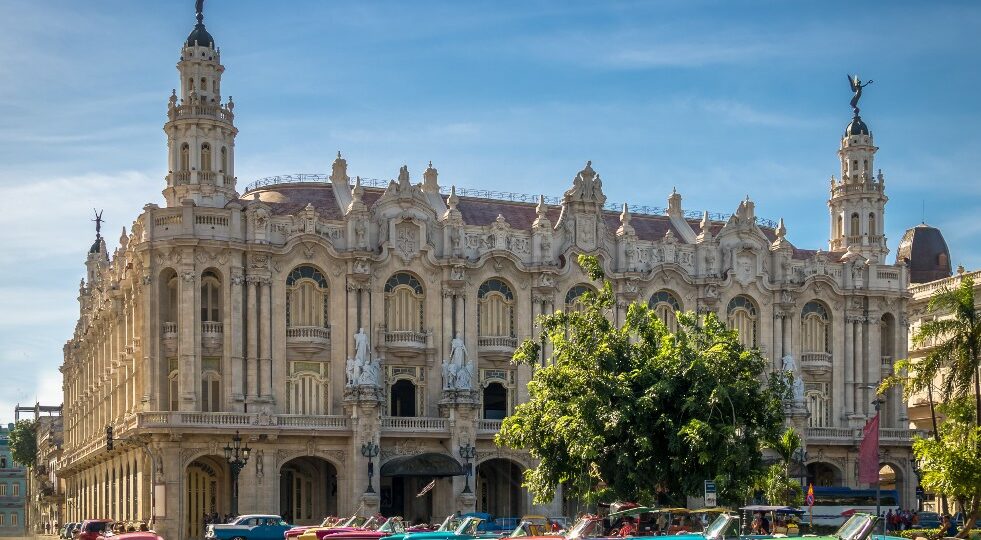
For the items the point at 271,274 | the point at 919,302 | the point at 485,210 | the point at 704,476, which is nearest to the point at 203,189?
the point at 271,274

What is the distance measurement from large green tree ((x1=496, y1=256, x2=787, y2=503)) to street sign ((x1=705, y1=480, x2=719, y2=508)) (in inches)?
24.8

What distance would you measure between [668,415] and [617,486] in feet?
10.2

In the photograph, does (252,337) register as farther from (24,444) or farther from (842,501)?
(24,444)

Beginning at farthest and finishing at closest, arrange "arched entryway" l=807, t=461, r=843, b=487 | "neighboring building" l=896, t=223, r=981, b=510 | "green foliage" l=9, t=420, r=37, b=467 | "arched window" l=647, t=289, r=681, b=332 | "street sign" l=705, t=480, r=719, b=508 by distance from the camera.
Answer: "green foliage" l=9, t=420, r=37, b=467 → "neighboring building" l=896, t=223, r=981, b=510 → "arched entryway" l=807, t=461, r=843, b=487 → "arched window" l=647, t=289, r=681, b=332 → "street sign" l=705, t=480, r=719, b=508

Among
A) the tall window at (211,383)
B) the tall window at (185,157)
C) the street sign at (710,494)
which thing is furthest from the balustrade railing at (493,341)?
the street sign at (710,494)

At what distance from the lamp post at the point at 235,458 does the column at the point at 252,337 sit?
373 centimetres

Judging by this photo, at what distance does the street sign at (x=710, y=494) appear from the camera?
167ft

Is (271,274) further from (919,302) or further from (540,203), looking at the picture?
(919,302)

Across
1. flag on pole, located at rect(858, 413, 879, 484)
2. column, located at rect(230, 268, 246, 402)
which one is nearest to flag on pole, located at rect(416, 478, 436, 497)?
column, located at rect(230, 268, 246, 402)

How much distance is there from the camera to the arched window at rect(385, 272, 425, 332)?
260 feet

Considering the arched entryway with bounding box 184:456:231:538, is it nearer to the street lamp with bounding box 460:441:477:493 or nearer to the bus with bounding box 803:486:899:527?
the street lamp with bounding box 460:441:477:493

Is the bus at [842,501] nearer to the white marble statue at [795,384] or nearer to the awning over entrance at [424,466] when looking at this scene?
the white marble statue at [795,384]

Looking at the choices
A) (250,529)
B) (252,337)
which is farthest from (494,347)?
(250,529)

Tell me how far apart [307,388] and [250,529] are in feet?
64.0
